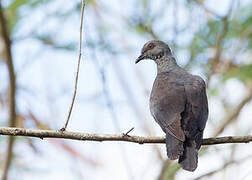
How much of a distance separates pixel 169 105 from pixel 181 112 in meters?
0.12

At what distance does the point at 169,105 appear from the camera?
499 centimetres

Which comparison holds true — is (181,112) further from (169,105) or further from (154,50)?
(154,50)

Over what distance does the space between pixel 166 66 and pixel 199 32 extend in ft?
2.57

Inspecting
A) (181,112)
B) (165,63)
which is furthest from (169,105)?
(165,63)

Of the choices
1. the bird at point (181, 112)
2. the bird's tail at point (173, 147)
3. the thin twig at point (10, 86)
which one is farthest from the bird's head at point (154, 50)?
the bird's tail at point (173, 147)

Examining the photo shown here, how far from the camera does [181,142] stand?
4.71m

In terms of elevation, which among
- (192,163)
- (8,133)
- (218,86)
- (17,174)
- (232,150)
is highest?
(8,133)

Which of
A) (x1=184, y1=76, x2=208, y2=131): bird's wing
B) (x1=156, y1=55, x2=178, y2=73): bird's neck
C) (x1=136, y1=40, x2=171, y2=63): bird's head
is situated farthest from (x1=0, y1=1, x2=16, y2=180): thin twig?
(x1=184, y1=76, x2=208, y2=131): bird's wing

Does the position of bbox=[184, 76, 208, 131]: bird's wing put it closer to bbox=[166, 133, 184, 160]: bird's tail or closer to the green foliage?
bbox=[166, 133, 184, 160]: bird's tail

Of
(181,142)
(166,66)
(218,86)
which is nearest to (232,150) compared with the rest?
(218,86)

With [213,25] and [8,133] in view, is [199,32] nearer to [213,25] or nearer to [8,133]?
[213,25]

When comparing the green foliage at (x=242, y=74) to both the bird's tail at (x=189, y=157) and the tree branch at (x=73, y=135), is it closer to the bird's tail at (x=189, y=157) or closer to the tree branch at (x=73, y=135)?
the bird's tail at (x=189, y=157)

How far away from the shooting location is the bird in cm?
467

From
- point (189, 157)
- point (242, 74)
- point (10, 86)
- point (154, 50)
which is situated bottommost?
point (10, 86)
